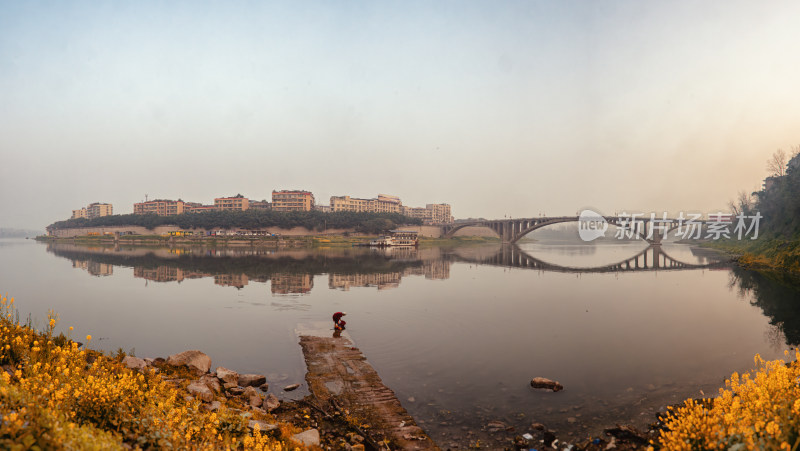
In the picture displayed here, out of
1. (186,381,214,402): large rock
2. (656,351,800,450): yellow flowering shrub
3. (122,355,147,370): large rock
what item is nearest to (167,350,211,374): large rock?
(122,355,147,370): large rock

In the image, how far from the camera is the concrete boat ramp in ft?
34.9

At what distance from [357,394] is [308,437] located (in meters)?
3.80

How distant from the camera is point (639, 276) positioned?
54156 mm

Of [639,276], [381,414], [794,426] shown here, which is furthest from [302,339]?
[639,276]

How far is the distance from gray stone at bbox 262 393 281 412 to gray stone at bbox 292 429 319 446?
253cm

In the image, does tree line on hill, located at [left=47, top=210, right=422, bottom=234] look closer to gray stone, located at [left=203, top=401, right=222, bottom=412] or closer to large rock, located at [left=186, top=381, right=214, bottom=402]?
large rock, located at [left=186, top=381, right=214, bottom=402]

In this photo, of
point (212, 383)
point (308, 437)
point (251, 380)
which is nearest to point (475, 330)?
point (251, 380)

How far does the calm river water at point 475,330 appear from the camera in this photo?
540 inches

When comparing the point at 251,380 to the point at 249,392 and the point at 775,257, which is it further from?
the point at 775,257

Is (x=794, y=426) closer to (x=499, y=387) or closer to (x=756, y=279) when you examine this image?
(x=499, y=387)

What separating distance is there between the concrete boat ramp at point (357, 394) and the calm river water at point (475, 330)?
2.18 ft

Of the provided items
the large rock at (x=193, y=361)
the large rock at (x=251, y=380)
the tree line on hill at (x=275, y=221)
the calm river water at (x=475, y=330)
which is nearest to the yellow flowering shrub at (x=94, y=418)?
the large rock at (x=251, y=380)

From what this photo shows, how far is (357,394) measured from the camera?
13430 mm

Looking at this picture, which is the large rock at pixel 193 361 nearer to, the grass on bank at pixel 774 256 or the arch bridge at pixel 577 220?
the grass on bank at pixel 774 256
